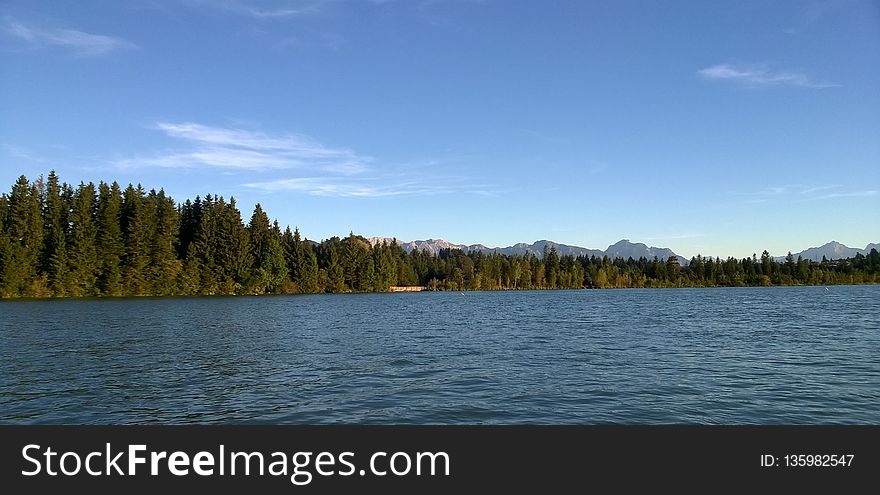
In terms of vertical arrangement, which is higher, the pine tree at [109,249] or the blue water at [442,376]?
the pine tree at [109,249]

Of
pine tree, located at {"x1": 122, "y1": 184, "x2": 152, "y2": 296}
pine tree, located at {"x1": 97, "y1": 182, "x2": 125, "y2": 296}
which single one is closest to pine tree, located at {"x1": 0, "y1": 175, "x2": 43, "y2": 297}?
pine tree, located at {"x1": 97, "y1": 182, "x2": 125, "y2": 296}

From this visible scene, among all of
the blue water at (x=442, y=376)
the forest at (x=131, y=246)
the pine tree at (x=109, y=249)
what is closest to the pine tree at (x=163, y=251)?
the forest at (x=131, y=246)

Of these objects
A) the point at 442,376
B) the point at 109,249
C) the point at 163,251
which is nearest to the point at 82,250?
the point at 109,249

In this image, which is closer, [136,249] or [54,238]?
[54,238]

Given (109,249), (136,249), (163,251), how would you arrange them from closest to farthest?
(109,249) → (136,249) → (163,251)

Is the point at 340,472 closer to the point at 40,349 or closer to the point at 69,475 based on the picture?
the point at 69,475

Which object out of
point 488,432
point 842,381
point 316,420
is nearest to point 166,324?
point 316,420

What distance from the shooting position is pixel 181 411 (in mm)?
20391

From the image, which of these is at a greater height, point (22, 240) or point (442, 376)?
point (22, 240)

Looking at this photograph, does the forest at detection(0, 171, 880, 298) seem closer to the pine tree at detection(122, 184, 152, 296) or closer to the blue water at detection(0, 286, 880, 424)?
the pine tree at detection(122, 184, 152, 296)

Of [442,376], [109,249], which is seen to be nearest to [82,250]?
[109,249]

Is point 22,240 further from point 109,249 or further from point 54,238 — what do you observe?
point 109,249

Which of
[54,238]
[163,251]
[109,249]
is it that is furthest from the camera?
[163,251]

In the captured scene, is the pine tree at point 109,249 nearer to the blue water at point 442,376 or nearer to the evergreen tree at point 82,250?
the evergreen tree at point 82,250
